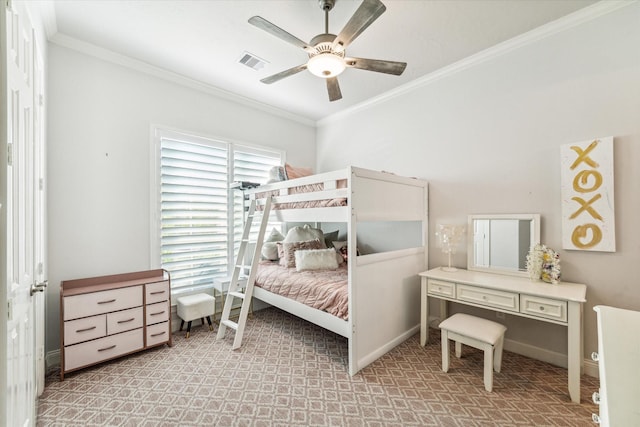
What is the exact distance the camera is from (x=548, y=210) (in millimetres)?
2424

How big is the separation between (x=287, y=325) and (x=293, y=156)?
255 cm

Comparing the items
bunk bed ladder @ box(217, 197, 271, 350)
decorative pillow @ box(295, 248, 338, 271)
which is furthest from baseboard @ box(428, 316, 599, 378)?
bunk bed ladder @ box(217, 197, 271, 350)

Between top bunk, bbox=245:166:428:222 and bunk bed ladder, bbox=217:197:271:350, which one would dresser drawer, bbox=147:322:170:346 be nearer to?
bunk bed ladder, bbox=217:197:271:350

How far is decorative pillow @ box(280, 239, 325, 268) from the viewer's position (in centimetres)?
347

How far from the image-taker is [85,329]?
2.29m

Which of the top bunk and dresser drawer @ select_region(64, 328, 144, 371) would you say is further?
the top bunk

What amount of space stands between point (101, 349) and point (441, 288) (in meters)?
3.11

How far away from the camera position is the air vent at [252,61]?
2781 mm

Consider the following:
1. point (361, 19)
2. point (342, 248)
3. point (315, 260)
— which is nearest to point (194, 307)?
point (315, 260)

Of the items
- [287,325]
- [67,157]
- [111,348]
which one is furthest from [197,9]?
[287,325]

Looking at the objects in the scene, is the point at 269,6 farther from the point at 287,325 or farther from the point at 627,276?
the point at 627,276

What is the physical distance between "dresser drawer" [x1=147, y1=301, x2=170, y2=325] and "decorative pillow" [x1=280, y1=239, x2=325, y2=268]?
136cm

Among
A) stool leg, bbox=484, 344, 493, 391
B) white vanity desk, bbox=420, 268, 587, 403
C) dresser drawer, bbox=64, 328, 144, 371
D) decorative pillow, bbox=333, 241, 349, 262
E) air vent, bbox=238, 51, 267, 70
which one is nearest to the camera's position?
white vanity desk, bbox=420, 268, 587, 403

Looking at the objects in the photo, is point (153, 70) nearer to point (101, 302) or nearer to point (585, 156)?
point (101, 302)
